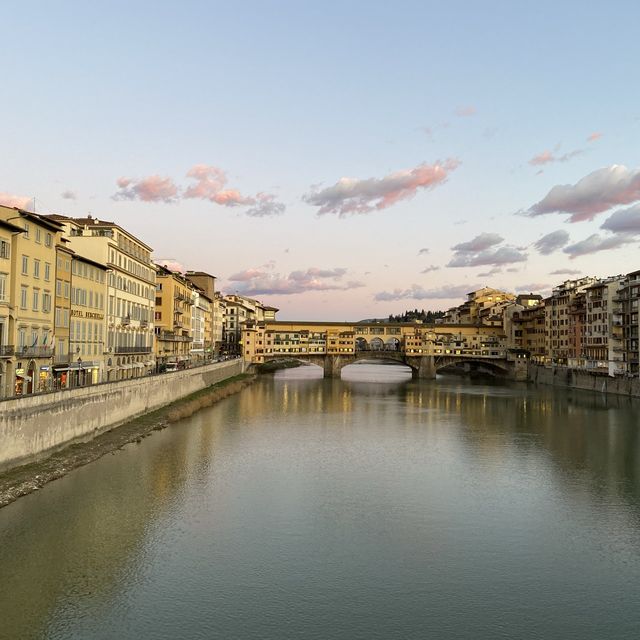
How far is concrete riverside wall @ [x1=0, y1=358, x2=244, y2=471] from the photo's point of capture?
27.0 meters

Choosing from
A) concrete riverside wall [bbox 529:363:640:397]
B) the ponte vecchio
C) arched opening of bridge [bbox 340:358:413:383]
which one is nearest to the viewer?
concrete riverside wall [bbox 529:363:640:397]

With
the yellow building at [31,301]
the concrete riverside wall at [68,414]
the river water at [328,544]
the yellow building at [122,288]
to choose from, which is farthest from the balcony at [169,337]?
the yellow building at [31,301]

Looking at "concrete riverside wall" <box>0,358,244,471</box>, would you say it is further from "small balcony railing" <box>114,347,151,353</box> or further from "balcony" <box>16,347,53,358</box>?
"small balcony railing" <box>114,347,151,353</box>

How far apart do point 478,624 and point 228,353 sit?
5072 inches

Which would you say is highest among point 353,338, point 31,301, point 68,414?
point 31,301

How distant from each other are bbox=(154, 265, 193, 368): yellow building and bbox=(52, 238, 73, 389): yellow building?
96.0 feet

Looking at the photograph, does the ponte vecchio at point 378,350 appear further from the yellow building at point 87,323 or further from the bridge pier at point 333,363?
the yellow building at point 87,323

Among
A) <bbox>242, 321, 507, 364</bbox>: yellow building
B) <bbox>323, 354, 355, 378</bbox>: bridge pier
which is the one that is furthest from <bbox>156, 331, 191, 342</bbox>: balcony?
<bbox>323, 354, 355, 378</bbox>: bridge pier

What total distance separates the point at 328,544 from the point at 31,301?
82.6 feet

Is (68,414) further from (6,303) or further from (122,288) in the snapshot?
Answer: (122,288)

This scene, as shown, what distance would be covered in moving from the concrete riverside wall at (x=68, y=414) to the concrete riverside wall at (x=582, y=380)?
54.4m

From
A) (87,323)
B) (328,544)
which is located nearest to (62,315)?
(87,323)

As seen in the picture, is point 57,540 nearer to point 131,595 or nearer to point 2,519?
point 2,519

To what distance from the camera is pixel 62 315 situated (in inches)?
1686
